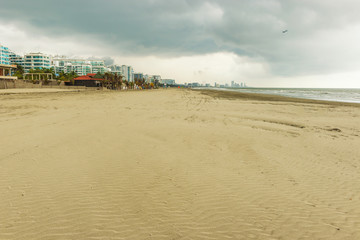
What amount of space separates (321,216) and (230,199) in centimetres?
143

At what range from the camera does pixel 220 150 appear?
6.16m

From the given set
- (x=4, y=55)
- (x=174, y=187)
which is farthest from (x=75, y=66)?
(x=174, y=187)

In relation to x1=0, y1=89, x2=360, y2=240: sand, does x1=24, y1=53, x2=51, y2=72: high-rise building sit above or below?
above

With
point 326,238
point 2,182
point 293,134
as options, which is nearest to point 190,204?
point 326,238

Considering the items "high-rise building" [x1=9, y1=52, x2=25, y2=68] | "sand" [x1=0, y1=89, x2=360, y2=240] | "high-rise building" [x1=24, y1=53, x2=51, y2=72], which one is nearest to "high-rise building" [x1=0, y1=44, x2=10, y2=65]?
"high-rise building" [x1=9, y1=52, x2=25, y2=68]

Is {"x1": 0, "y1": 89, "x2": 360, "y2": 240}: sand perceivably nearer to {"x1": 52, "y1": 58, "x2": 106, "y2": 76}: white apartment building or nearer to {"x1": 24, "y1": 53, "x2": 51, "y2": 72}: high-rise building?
{"x1": 24, "y1": 53, "x2": 51, "y2": 72}: high-rise building

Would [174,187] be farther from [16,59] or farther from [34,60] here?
[16,59]

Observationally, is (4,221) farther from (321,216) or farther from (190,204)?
(321,216)

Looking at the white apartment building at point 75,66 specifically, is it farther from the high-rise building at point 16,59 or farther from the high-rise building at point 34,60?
the high-rise building at point 34,60

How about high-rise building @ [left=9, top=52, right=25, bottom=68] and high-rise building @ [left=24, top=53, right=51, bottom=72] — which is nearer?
high-rise building @ [left=24, top=53, right=51, bottom=72]

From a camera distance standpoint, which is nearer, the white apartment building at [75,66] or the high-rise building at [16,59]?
the high-rise building at [16,59]

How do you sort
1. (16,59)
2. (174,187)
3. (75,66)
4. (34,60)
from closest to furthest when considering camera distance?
(174,187) → (34,60) → (16,59) → (75,66)

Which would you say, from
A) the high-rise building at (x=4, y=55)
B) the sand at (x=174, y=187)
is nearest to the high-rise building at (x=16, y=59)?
the high-rise building at (x=4, y=55)

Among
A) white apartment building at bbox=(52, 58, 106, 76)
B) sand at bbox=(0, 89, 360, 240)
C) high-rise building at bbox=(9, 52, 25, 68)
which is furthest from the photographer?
white apartment building at bbox=(52, 58, 106, 76)
